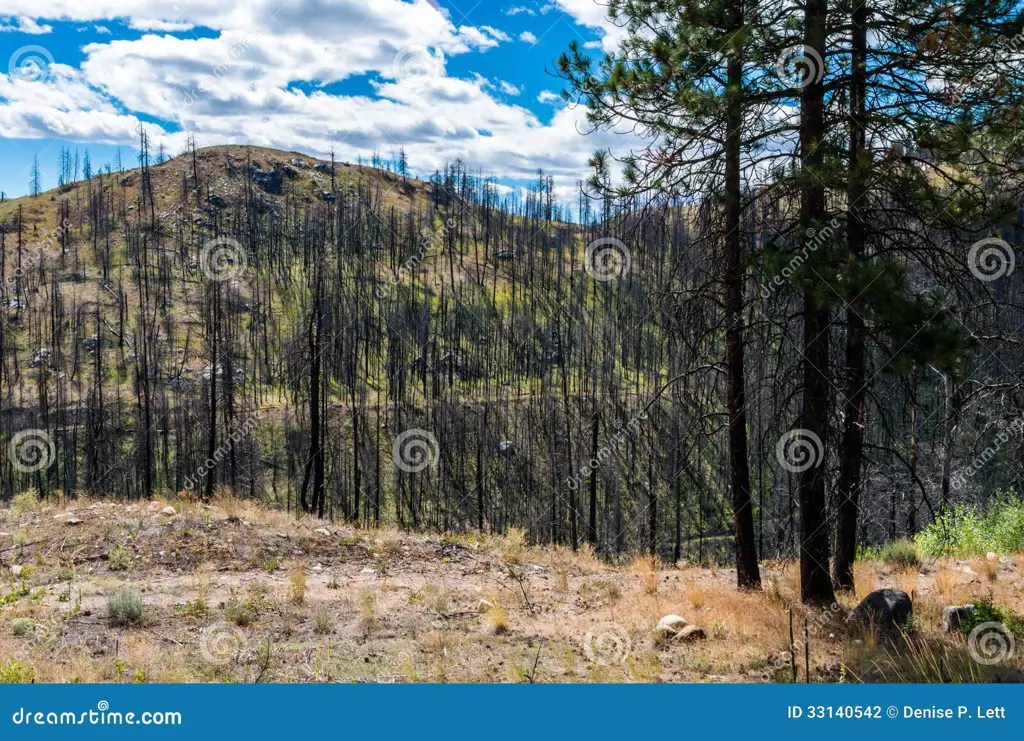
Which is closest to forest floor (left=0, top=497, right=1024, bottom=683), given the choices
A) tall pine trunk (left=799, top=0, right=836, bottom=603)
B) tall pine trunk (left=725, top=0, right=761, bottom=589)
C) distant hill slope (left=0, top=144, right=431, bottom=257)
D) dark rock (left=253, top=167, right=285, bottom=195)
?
tall pine trunk (left=799, top=0, right=836, bottom=603)

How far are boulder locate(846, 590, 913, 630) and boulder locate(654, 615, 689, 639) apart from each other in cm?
183

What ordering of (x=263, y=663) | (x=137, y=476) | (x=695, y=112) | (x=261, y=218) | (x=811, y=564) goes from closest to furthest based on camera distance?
(x=263, y=663), (x=695, y=112), (x=811, y=564), (x=137, y=476), (x=261, y=218)

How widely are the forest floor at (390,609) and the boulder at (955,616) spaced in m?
0.20

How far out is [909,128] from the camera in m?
7.06

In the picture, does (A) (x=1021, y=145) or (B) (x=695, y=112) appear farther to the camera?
(B) (x=695, y=112)

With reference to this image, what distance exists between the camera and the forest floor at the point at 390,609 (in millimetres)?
6246

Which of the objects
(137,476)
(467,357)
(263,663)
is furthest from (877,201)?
(467,357)

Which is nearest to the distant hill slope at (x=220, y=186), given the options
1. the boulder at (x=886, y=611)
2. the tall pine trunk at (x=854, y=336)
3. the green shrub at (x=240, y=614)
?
the green shrub at (x=240, y=614)

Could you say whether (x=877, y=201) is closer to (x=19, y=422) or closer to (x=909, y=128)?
(x=909, y=128)

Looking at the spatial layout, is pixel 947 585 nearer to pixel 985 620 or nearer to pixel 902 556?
pixel 985 620

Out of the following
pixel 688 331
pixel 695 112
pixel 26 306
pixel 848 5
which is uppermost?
pixel 26 306

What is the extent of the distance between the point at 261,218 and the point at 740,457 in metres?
126

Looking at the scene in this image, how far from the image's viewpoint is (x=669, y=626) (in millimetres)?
7309

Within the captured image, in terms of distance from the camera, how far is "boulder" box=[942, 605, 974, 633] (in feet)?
22.4
